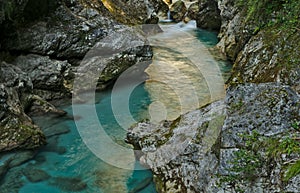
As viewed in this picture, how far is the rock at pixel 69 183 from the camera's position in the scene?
604 cm

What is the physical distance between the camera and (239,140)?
4387 mm

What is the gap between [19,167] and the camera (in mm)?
6680

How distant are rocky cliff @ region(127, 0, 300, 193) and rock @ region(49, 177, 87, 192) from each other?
1092mm

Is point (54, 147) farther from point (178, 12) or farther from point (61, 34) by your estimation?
point (178, 12)

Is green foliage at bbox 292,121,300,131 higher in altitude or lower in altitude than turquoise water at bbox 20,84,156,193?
higher

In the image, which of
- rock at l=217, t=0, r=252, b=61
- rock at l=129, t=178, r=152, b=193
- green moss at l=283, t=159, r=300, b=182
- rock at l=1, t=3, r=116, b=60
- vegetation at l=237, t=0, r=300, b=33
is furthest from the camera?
rock at l=217, t=0, r=252, b=61

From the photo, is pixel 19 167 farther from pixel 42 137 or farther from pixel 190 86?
pixel 190 86

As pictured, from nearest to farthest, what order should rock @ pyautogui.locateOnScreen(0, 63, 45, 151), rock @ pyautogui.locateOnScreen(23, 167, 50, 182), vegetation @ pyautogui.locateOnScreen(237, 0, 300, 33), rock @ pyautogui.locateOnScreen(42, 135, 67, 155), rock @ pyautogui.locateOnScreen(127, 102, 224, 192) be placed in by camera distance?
rock @ pyautogui.locateOnScreen(127, 102, 224, 192) → rock @ pyautogui.locateOnScreen(23, 167, 50, 182) → rock @ pyautogui.locateOnScreen(0, 63, 45, 151) → rock @ pyautogui.locateOnScreen(42, 135, 67, 155) → vegetation @ pyautogui.locateOnScreen(237, 0, 300, 33)

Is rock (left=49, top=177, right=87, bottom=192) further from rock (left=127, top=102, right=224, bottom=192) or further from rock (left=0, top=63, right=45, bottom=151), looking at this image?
rock (left=0, top=63, right=45, bottom=151)

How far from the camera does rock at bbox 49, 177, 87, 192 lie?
6035 mm

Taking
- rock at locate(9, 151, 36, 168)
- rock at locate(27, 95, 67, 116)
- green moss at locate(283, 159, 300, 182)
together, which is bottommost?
rock at locate(9, 151, 36, 168)

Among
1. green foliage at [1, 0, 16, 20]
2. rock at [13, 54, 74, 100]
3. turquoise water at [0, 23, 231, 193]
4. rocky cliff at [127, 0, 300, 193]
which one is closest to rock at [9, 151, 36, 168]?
turquoise water at [0, 23, 231, 193]

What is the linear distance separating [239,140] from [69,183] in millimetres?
3159

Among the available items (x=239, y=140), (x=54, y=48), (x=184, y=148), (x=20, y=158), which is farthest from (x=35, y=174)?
(x=54, y=48)
